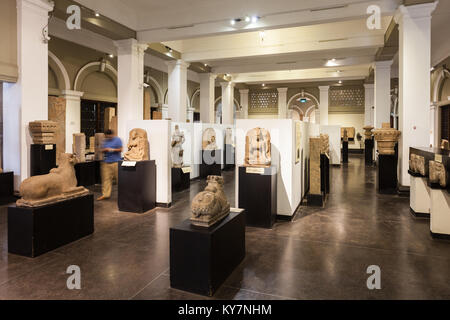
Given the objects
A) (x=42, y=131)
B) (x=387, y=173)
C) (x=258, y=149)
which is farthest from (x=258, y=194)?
(x=42, y=131)

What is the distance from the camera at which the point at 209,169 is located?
1028 centimetres

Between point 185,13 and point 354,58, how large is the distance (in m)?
7.18

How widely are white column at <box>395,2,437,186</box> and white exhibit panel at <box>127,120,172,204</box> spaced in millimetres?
5159

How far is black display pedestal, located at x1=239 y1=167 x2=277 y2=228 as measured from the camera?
482cm

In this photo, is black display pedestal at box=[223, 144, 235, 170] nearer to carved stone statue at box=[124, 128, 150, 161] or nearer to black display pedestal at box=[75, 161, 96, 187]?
black display pedestal at box=[75, 161, 96, 187]

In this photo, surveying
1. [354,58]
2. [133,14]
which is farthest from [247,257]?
[354,58]

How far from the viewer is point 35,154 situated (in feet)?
21.5

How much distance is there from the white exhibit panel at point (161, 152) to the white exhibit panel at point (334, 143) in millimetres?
9501

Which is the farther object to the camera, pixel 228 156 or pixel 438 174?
pixel 228 156

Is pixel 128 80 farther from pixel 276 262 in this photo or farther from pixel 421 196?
pixel 421 196

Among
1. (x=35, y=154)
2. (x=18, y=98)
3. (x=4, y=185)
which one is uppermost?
(x=18, y=98)

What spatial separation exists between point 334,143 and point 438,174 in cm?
1000
